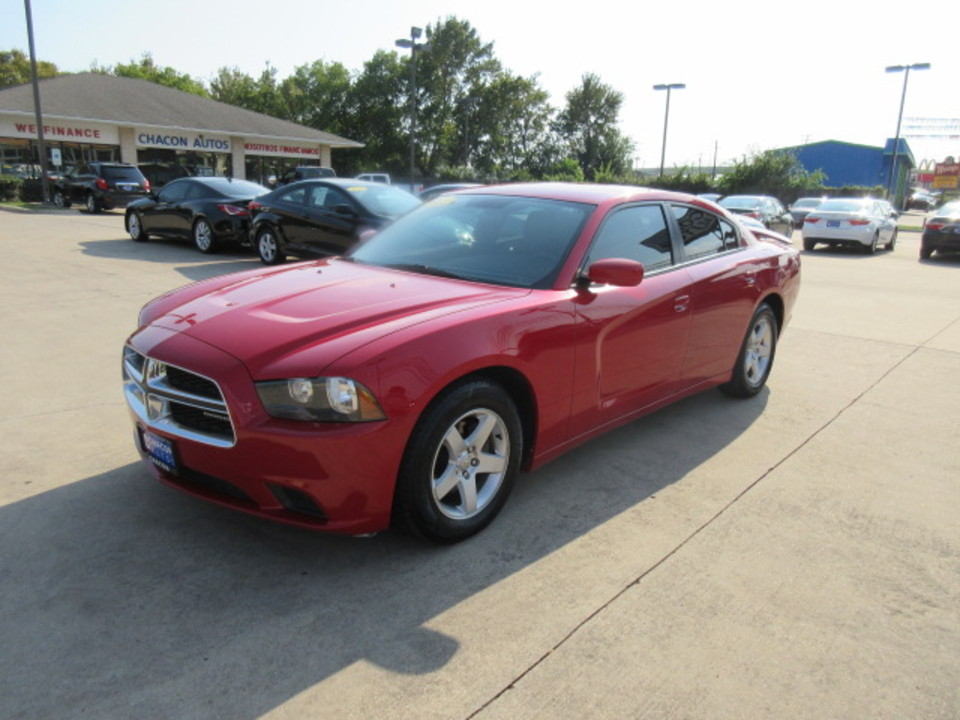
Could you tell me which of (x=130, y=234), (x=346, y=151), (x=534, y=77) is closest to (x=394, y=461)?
(x=130, y=234)

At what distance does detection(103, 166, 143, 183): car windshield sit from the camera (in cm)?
2236

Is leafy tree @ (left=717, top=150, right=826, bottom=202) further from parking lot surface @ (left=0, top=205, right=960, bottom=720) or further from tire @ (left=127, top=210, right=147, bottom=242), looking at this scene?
parking lot surface @ (left=0, top=205, right=960, bottom=720)

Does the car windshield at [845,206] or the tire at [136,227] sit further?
the car windshield at [845,206]

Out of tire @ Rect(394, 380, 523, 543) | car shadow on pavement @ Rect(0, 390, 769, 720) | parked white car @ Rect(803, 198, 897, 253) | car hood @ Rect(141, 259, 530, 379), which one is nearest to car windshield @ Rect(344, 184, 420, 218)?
car hood @ Rect(141, 259, 530, 379)

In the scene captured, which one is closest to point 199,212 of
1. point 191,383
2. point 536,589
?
point 191,383

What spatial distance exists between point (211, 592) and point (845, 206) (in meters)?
20.5

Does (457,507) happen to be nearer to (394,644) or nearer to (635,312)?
(394,644)

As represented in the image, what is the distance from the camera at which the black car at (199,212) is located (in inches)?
496

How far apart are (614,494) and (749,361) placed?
2.15 meters

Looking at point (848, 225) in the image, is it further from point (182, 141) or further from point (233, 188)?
point (182, 141)

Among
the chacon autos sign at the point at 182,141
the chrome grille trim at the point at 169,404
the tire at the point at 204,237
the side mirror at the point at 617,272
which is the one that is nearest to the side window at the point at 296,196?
the tire at the point at 204,237

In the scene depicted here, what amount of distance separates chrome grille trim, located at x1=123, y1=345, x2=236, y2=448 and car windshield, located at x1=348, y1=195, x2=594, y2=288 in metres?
1.42

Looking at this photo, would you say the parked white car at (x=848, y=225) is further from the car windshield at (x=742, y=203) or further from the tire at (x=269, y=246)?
the tire at (x=269, y=246)

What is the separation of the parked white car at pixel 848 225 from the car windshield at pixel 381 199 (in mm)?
12149
